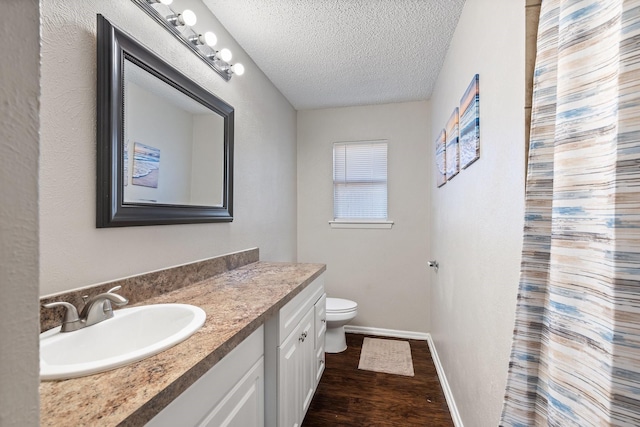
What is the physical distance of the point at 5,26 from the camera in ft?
0.91

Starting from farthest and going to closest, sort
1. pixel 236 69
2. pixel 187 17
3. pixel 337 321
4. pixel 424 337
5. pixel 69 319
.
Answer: pixel 424 337 < pixel 337 321 < pixel 236 69 < pixel 187 17 < pixel 69 319

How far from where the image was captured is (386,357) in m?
2.48

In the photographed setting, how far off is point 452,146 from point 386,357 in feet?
5.97

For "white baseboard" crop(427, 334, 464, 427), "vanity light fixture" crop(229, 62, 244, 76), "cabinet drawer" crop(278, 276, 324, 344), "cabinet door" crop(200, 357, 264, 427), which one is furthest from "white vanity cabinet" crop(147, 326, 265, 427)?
"vanity light fixture" crop(229, 62, 244, 76)

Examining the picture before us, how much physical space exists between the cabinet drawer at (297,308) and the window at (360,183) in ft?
4.17

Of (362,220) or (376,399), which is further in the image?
(362,220)

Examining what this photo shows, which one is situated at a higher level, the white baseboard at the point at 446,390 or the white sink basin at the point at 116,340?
the white sink basin at the point at 116,340

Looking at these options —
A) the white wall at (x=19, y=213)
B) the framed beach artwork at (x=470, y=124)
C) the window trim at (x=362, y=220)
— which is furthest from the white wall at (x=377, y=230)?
the white wall at (x=19, y=213)

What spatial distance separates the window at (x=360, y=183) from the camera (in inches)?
119

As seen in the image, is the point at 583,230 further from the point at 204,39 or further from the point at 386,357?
the point at 386,357

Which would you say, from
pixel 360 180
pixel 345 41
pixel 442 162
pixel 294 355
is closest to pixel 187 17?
pixel 345 41

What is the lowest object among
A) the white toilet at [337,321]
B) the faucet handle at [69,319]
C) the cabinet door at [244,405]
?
the white toilet at [337,321]

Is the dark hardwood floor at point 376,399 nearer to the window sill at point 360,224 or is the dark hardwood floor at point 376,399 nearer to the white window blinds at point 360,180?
the window sill at point 360,224

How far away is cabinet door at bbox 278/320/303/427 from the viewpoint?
1229mm
